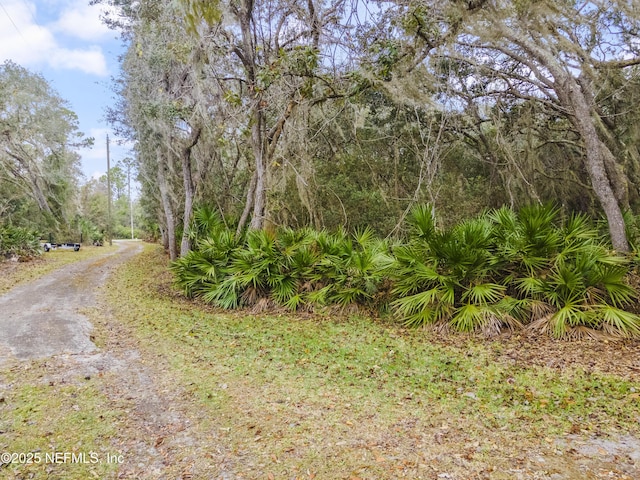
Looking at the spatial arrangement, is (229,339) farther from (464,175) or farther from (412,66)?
(464,175)

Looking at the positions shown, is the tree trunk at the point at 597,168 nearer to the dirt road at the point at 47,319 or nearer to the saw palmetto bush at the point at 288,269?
the saw palmetto bush at the point at 288,269

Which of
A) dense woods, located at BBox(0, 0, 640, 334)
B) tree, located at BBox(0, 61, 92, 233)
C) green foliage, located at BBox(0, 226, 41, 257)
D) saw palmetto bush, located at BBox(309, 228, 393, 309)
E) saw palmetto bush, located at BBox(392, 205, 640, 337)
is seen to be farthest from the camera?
tree, located at BBox(0, 61, 92, 233)

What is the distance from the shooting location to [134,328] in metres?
6.07

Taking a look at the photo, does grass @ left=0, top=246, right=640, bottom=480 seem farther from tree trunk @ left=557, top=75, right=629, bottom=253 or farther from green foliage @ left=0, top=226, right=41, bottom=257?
green foliage @ left=0, top=226, right=41, bottom=257

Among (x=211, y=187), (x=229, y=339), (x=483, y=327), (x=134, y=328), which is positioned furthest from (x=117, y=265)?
(x=483, y=327)

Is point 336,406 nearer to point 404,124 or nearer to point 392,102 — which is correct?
point 392,102

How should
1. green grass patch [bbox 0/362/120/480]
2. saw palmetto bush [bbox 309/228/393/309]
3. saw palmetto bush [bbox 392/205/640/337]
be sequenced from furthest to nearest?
saw palmetto bush [bbox 309/228/393/309]
saw palmetto bush [bbox 392/205/640/337]
green grass patch [bbox 0/362/120/480]

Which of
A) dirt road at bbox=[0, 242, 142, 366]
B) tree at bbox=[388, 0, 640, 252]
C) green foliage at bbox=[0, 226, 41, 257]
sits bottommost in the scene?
dirt road at bbox=[0, 242, 142, 366]

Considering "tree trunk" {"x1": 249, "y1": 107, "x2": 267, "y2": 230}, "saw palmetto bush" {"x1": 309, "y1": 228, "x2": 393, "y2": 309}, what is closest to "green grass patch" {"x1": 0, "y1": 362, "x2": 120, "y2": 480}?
"saw palmetto bush" {"x1": 309, "y1": 228, "x2": 393, "y2": 309}

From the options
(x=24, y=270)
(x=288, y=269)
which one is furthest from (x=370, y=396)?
(x=24, y=270)

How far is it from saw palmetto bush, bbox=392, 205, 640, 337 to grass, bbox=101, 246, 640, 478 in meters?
0.58

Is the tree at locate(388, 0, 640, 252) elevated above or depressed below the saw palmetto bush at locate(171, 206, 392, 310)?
above

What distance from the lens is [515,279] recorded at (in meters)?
5.69

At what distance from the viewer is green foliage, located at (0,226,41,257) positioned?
46.3 ft
